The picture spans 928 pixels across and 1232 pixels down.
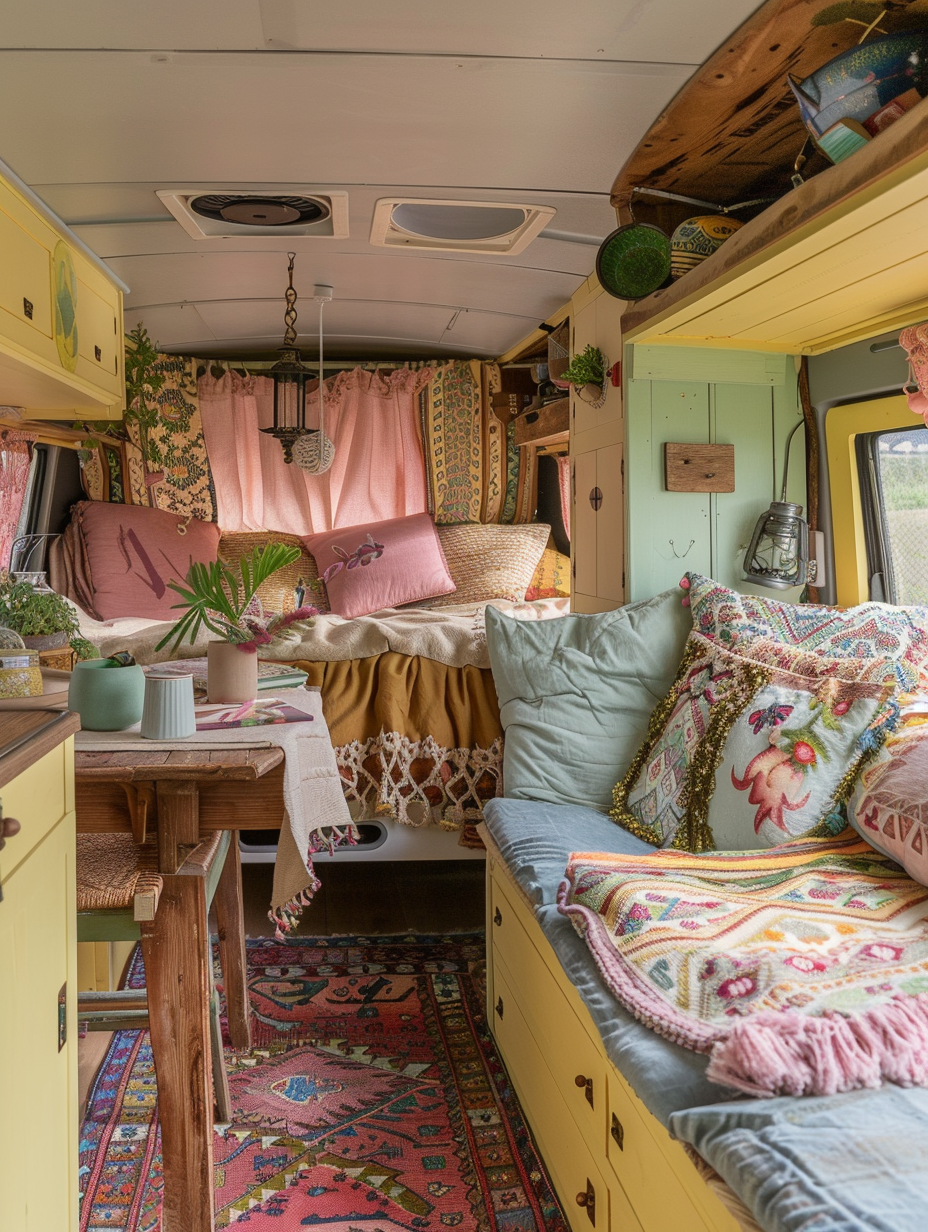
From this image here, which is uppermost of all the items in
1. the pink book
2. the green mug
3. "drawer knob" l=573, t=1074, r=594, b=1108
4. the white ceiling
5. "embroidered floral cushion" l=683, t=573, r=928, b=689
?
the white ceiling

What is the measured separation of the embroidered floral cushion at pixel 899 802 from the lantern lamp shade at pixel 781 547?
3.22ft

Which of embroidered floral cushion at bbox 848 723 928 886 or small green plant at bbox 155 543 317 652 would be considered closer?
embroidered floral cushion at bbox 848 723 928 886

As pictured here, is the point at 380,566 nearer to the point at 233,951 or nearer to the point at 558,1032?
the point at 233,951

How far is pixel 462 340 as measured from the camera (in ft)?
15.1

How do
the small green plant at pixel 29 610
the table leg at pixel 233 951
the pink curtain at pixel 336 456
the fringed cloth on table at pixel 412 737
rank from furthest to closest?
the pink curtain at pixel 336 456
the fringed cloth on table at pixel 412 737
the small green plant at pixel 29 610
the table leg at pixel 233 951

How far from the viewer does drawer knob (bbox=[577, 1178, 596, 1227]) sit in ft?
5.00

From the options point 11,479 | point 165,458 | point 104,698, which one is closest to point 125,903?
point 104,698

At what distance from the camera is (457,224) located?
9.82 feet

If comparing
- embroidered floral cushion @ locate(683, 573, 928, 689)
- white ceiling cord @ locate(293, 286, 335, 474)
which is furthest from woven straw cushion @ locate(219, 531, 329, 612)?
embroidered floral cushion @ locate(683, 573, 928, 689)

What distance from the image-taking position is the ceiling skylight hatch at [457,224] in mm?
2748

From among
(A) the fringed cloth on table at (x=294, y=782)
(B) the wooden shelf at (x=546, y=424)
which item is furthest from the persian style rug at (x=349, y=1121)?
(B) the wooden shelf at (x=546, y=424)

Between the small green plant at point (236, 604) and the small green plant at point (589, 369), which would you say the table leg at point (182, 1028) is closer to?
the small green plant at point (236, 604)

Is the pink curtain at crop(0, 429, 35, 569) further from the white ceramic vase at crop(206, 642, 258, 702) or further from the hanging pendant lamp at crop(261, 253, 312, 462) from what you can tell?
the white ceramic vase at crop(206, 642, 258, 702)

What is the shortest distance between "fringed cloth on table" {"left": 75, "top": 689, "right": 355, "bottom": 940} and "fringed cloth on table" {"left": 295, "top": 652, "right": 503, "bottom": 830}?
0.85 metres
